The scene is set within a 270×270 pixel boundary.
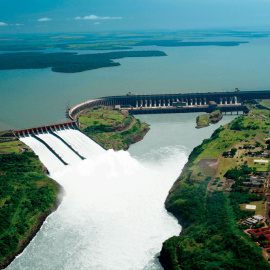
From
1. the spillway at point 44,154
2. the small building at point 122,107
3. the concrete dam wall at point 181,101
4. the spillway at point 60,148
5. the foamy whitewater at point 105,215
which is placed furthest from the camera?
the concrete dam wall at point 181,101

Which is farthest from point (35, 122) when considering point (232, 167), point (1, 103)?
point (232, 167)

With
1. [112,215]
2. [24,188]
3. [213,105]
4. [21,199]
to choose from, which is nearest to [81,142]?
[24,188]

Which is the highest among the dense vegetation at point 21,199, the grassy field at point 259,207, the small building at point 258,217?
the small building at point 258,217

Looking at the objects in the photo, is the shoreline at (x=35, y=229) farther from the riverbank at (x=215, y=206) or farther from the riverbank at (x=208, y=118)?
the riverbank at (x=208, y=118)

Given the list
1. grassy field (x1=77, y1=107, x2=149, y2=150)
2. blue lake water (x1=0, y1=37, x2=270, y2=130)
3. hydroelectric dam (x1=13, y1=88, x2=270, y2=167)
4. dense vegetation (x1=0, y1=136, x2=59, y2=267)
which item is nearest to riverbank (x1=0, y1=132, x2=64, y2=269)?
dense vegetation (x1=0, y1=136, x2=59, y2=267)

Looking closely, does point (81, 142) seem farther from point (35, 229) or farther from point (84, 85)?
point (84, 85)

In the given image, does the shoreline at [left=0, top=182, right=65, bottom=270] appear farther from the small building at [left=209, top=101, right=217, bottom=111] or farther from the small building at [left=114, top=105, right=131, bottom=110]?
the small building at [left=209, top=101, right=217, bottom=111]

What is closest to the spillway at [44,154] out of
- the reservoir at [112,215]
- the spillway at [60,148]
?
the reservoir at [112,215]
